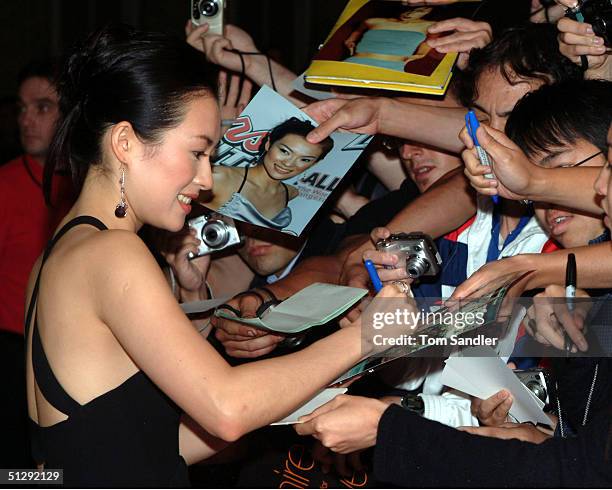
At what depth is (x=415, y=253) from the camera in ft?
7.12

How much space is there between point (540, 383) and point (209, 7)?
1568 mm

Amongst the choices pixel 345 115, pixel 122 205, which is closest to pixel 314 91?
pixel 345 115

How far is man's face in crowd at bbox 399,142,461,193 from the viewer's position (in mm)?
2703

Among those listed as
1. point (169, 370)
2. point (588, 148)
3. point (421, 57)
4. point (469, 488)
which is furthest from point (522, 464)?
point (421, 57)

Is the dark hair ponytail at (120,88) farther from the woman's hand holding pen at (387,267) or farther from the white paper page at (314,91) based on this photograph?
the white paper page at (314,91)

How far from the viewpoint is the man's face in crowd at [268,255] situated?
2826 millimetres

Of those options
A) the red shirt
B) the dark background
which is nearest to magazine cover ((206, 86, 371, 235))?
the red shirt

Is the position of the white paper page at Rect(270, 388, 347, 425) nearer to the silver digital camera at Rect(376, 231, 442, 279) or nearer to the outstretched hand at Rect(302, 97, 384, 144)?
the silver digital camera at Rect(376, 231, 442, 279)

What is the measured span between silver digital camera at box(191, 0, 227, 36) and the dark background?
9.68ft

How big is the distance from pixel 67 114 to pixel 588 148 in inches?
46.4

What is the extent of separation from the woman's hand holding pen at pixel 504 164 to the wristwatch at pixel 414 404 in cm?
52

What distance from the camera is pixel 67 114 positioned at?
1839 mm

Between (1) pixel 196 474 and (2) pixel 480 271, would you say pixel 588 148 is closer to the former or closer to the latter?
(2) pixel 480 271

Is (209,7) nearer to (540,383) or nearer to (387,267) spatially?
(387,267)
